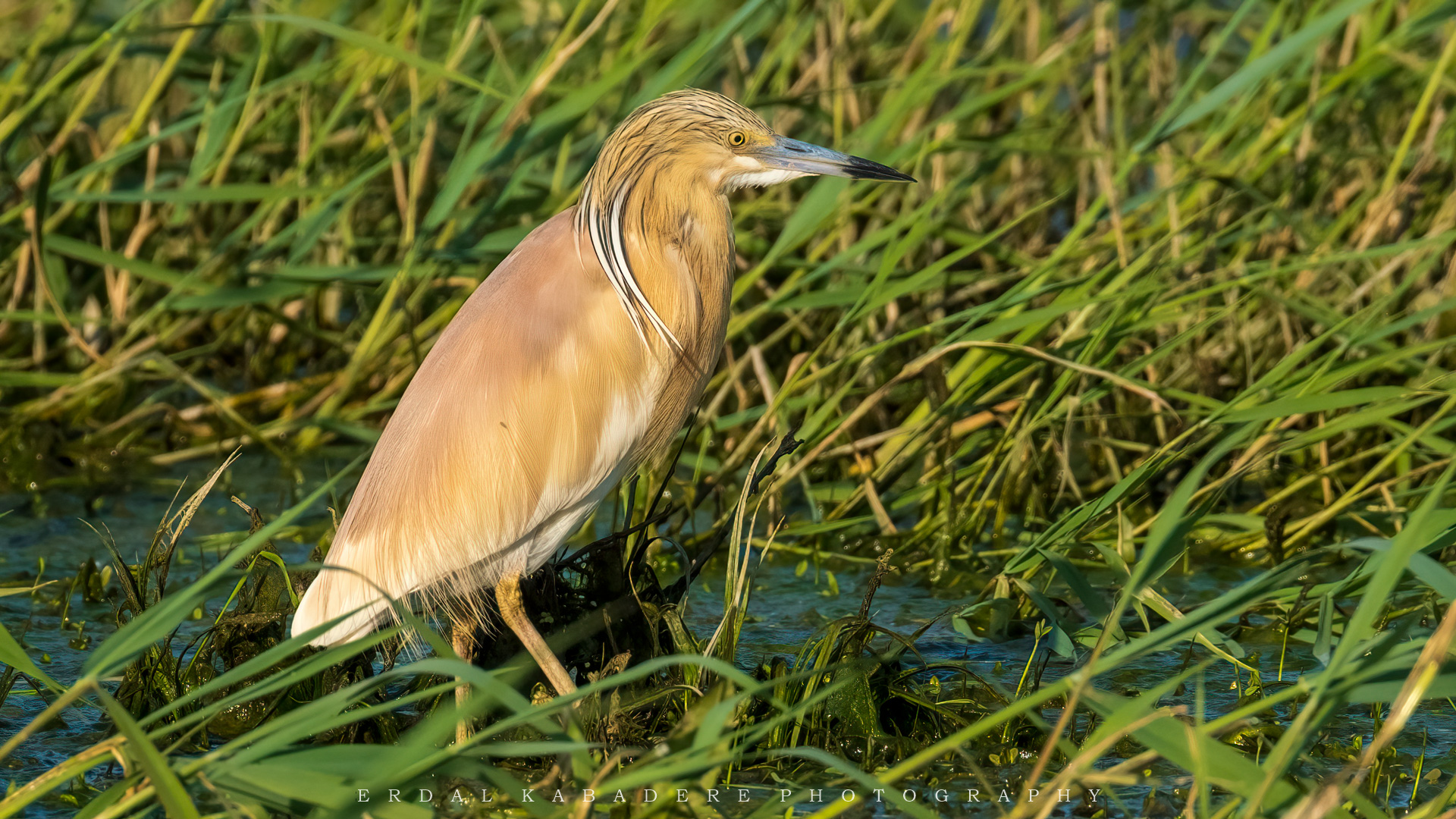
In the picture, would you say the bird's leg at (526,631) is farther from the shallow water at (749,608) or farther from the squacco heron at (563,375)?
the shallow water at (749,608)

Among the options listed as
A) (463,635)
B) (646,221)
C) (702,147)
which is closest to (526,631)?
(463,635)

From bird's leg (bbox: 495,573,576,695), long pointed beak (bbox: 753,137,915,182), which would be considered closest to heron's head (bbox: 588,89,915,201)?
long pointed beak (bbox: 753,137,915,182)

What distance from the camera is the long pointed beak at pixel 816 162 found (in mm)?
2645

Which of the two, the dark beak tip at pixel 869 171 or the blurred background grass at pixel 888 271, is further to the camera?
the blurred background grass at pixel 888 271

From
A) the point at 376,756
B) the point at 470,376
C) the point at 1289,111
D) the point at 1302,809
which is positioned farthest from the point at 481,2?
the point at 1302,809

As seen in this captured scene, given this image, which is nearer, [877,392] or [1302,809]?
[1302,809]

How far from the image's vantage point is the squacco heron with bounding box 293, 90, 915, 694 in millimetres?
2541

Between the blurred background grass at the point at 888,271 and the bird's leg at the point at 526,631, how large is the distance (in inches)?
16.6

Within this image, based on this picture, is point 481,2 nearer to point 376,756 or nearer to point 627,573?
point 627,573

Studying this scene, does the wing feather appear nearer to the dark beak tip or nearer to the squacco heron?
the squacco heron

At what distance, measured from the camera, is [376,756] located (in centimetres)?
166

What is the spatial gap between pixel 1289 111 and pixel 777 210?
142 centimetres

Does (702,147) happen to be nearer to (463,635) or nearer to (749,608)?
(463,635)

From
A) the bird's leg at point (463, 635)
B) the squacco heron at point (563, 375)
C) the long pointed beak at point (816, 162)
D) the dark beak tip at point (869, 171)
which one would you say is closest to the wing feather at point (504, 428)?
the squacco heron at point (563, 375)
